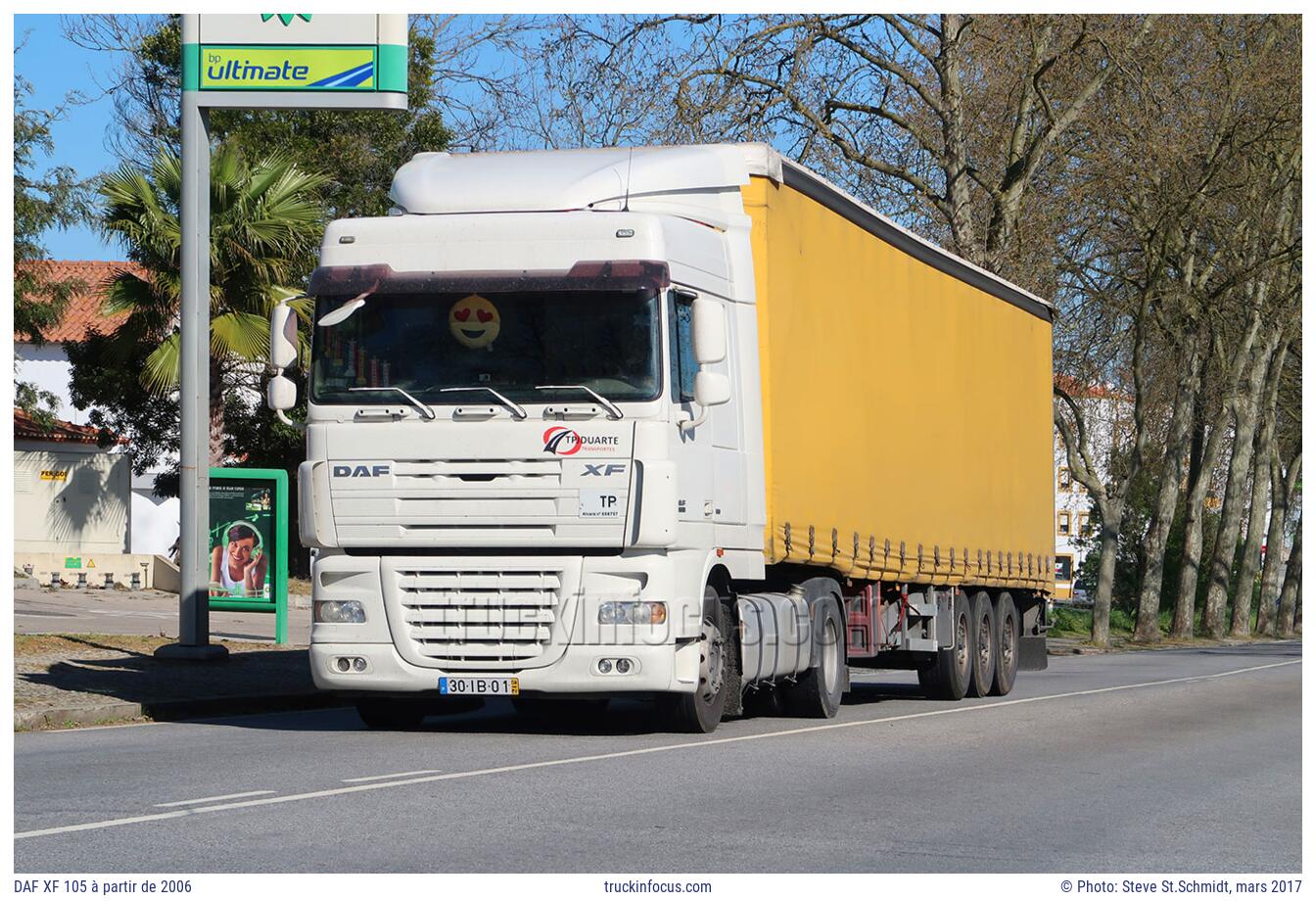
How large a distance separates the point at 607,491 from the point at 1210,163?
2974 cm

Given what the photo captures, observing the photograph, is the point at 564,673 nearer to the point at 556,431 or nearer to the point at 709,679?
the point at 709,679

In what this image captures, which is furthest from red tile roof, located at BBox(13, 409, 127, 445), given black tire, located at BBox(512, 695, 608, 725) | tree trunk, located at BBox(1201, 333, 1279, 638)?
black tire, located at BBox(512, 695, 608, 725)

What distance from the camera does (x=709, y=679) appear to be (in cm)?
1445

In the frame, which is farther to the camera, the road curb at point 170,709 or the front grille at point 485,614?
the road curb at point 170,709

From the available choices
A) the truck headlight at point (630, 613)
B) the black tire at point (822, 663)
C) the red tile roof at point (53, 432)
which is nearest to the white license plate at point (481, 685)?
the truck headlight at point (630, 613)

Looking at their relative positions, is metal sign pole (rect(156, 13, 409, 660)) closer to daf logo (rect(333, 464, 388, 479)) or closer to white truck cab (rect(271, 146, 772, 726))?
white truck cab (rect(271, 146, 772, 726))

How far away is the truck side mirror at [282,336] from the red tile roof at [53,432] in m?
32.0

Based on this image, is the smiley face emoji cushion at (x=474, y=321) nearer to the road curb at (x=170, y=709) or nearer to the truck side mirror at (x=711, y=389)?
the truck side mirror at (x=711, y=389)

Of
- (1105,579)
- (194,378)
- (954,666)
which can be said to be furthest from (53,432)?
(954,666)

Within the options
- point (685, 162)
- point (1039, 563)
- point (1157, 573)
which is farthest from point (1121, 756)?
point (1157, 573)

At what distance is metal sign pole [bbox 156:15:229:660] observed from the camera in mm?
18906

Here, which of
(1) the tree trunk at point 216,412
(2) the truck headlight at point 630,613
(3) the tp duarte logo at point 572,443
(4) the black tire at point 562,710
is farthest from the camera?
(1) the tree trunk at point 216,412

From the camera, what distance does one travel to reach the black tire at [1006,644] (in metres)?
21.9

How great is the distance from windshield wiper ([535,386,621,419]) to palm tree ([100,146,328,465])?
17329 mm
